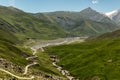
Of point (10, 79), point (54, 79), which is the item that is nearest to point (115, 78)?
point (54, 79)

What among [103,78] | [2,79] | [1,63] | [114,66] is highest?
[114,66]

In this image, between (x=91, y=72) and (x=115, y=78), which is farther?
(x=91, y=72)

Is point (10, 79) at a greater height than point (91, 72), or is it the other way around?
point (91, 72)

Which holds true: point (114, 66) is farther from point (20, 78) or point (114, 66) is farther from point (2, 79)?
point (2, 79)

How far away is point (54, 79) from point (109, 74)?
4999 centimetres

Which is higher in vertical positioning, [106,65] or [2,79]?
[106,65]

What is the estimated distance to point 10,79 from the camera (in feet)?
268

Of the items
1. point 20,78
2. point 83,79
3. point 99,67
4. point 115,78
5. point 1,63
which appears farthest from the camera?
point 99,67

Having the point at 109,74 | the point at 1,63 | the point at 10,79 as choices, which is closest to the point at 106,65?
the point at 109,74

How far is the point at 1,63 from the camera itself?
352ft

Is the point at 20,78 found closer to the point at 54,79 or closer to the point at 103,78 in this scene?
the point at 54,79

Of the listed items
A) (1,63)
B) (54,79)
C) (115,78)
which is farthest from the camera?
(115,78)

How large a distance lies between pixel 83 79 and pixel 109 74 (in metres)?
16.4

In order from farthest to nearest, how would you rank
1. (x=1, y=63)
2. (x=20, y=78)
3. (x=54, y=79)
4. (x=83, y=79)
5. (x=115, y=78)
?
(x=83, y=79)
(x=115, y=78)
(x=54, y=79)
(x=1, y=63)
(x=20, y=78)
